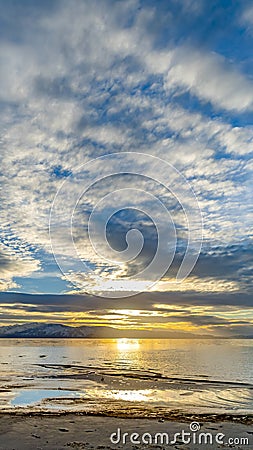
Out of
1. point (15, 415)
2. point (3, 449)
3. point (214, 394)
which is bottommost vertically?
point (3, 449)

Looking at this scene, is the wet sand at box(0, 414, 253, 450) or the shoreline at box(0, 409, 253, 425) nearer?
the wet sand at box(0, 414, 253, 450)

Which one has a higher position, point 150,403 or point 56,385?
point 56,385

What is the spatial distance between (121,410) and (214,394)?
21262 millimetres

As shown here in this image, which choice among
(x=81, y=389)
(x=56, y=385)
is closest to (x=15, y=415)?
(x=81, y=389)

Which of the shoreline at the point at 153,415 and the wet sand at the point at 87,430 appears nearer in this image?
the wet sand at the point at 87,430

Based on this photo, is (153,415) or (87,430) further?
(153,415)

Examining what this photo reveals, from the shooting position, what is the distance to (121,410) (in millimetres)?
36000

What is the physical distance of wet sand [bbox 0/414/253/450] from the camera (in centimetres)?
2345

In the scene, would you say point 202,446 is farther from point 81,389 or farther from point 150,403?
point 81,389

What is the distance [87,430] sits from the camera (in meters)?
27.2

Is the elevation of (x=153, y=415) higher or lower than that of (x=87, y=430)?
higher

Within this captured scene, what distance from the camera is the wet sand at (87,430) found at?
23453 mm

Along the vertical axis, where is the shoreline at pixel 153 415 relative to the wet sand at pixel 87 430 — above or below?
above

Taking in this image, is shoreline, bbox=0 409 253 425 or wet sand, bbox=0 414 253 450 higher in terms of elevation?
shoreline, bbox=0 409 253 425
